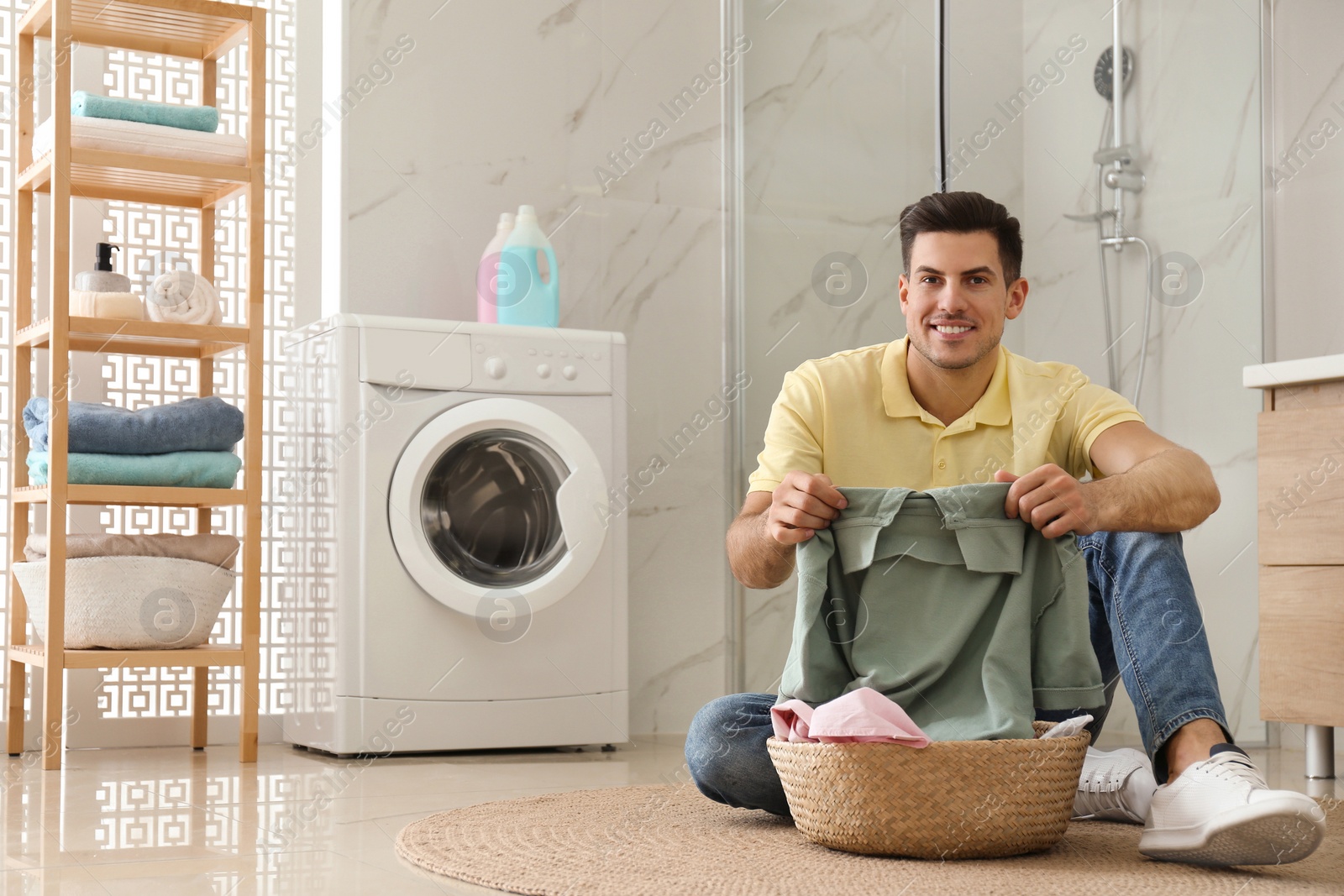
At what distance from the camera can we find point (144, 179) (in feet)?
8.41

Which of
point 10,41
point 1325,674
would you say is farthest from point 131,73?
point 1325,674

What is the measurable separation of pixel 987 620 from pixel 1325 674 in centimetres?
96

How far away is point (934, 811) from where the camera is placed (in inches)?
51.9

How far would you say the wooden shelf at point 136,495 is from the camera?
2.32 m

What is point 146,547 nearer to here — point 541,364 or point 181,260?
point 181,260

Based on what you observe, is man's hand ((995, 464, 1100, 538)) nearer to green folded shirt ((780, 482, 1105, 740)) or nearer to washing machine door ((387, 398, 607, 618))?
green folded shirt ((780, 482, 1105, 740))

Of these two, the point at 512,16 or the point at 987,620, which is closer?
the point at 987,620

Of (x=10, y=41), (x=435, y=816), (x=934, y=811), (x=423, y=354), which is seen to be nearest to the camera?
(x=934, y=811)

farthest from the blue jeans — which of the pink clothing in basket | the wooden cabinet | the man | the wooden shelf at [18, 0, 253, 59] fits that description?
the wooden shelf at [18, 0, 253, 59]

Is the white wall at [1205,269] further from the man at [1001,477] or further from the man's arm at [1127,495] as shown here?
the man's arm at [1127,495]

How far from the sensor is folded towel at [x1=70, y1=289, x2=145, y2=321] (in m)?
2.39

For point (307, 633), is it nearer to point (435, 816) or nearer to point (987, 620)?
point (435, 816)

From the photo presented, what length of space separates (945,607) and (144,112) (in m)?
1.78

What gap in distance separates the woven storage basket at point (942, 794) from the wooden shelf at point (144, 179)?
5.46 ft
